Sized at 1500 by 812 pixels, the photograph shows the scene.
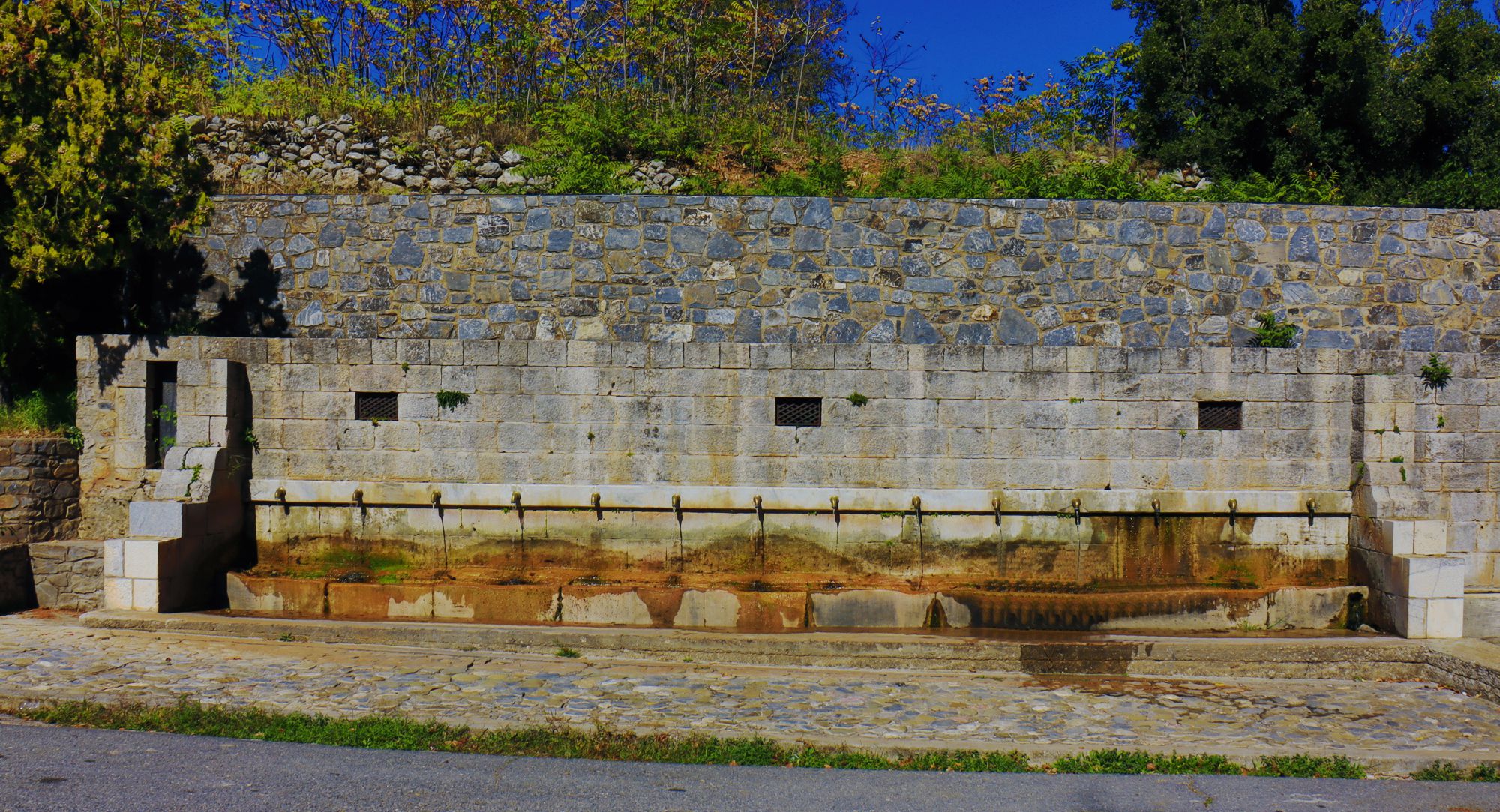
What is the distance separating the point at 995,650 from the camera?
27.9ft

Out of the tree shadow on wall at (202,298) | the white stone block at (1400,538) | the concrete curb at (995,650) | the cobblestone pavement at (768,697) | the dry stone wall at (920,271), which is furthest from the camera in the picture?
the tree shadow on wall at (202,298)

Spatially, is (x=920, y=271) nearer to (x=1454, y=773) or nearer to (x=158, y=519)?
(x=1454, y=773)

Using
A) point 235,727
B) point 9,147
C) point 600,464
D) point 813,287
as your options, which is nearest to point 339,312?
point 9,147

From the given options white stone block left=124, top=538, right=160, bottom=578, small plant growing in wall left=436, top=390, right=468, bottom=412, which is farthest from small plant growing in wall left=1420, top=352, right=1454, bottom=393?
white stone block left=124, top=538, right=160, bottom=578

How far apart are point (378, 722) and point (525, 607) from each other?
2865mm

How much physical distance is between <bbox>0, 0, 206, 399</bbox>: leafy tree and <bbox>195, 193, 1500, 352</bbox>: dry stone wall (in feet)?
5.27

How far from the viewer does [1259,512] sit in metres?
9.75

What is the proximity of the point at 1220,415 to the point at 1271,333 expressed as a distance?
235 centimetres

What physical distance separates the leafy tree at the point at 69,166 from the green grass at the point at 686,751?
549cm

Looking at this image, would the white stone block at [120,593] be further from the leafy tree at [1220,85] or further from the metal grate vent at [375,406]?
the leafy tree at [1220,85]

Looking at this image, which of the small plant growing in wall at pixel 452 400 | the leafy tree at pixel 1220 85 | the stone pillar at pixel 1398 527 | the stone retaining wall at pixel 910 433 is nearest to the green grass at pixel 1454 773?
the stone pillar at pixel 1398 527

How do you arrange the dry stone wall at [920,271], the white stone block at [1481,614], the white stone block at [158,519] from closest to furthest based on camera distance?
the white stone block at [1481,614], the white stone block at [158,519], the dry stone wall at [920,271]

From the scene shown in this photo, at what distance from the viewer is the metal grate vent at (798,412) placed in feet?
32.6

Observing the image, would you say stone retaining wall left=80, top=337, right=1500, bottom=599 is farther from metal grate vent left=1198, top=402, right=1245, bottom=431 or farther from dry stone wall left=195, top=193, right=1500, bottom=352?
dry stone wall left=195, top=193, right=1500, bottom=352
